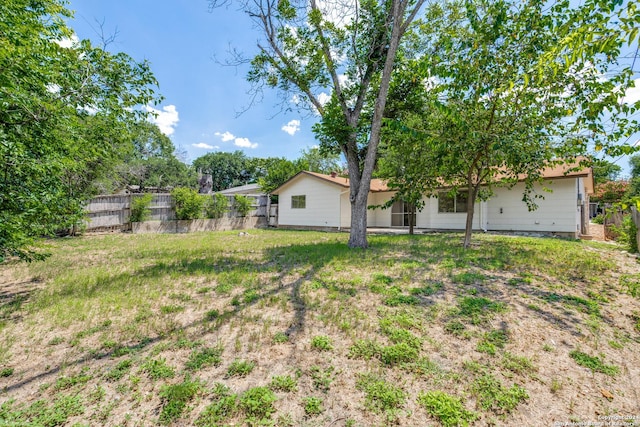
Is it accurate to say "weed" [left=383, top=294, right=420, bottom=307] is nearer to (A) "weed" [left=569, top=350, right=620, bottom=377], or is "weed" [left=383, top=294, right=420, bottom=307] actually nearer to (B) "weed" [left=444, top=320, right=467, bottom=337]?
(B) "weed" [left=444, top=320, right=467, bottom=337]

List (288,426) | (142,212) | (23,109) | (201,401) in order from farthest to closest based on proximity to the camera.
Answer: (142,212) < (23,109) < (201,401) < (288,426)

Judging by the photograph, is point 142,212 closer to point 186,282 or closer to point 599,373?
point 186,282

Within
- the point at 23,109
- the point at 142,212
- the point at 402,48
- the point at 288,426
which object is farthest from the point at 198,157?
the point at 288,426

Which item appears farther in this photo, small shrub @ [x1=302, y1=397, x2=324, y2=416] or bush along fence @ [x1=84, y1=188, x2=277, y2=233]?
bush along fence @ [x1=84, y1=188, x2=277, y2=233]

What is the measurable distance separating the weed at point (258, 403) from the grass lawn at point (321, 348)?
0.01 metres

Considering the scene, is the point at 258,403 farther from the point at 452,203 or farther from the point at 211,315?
the point at 452,203

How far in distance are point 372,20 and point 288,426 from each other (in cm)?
1030

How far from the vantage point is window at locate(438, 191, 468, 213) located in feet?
45.6

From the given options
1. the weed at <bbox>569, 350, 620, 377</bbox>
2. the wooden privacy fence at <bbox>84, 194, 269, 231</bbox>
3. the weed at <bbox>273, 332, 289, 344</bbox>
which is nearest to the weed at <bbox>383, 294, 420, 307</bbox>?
the weed at <bbox>273, 332, 289, 344</bbox>

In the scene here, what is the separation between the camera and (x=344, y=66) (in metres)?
9.41

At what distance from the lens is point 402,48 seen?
9555 millimetres

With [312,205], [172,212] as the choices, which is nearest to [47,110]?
[172,212]

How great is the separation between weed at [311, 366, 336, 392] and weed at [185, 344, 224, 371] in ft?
2.93

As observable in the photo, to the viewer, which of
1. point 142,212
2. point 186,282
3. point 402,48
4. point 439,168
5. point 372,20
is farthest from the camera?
point 142,212
